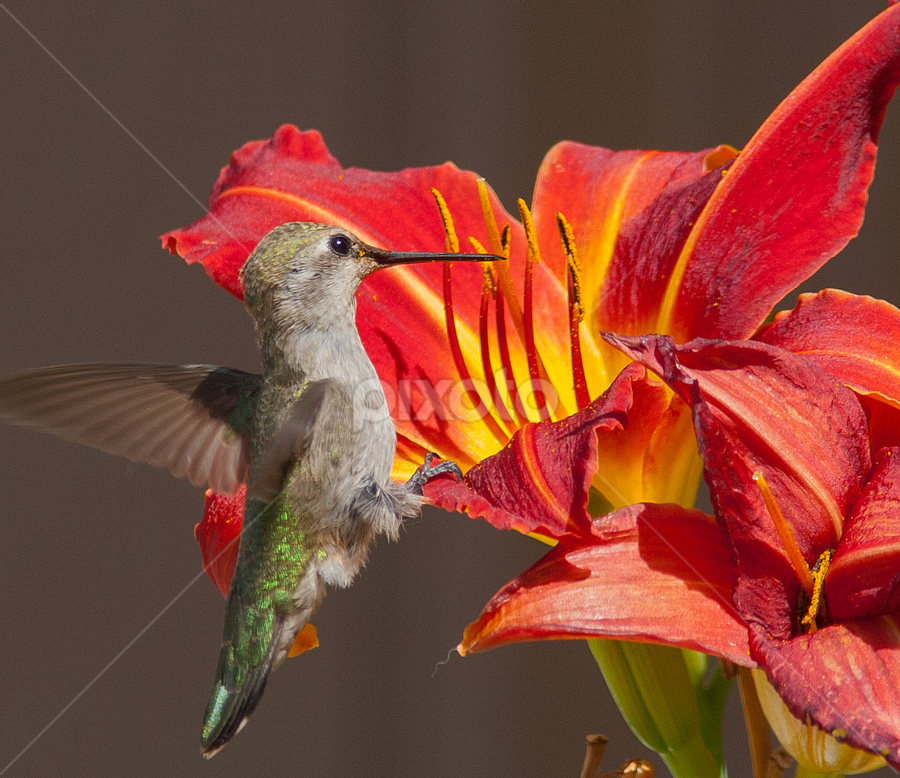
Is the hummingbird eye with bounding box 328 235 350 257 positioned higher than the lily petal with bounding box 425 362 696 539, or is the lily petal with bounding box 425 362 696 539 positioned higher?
the hummingbird eye with bounding box 328 235 350 257

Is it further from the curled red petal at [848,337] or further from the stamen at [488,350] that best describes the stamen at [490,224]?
the curled red petal at [848,337]

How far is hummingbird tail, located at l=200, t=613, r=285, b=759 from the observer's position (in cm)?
31

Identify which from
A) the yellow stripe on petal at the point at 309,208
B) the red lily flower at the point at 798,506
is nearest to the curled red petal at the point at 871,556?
the red lily flower at the point at 798,506

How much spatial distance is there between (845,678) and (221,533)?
0.23 metres

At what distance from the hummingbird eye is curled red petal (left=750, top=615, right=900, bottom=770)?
160 mm

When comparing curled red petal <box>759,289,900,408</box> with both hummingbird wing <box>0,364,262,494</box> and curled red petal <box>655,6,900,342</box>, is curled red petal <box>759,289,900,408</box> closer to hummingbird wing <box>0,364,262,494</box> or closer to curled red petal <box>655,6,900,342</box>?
curled red petal <box>655,6,900,342</box>

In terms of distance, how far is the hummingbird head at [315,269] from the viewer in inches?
11.5

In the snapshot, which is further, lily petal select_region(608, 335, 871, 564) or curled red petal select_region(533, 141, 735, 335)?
curled red petal select_region(533, 141, 735, 335)

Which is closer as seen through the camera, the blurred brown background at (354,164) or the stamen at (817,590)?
the stamen at (817,590)

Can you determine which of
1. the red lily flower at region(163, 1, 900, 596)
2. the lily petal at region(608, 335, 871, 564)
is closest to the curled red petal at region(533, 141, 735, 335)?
the red lily flower at region(163, 1, 900, 596)

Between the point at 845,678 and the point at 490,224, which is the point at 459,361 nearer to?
the point at 490,224

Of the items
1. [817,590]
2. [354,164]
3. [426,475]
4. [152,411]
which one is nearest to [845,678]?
[817,590]

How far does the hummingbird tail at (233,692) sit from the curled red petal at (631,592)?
8 centimetres

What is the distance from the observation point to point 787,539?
269mm
